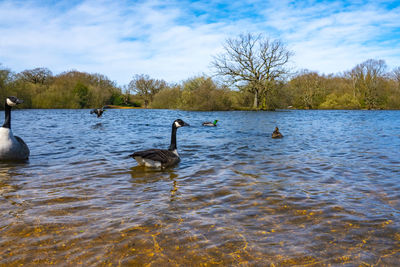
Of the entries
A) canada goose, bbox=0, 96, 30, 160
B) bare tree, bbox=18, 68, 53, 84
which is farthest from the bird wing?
bare tree, bbox=18, 68, 53, 84

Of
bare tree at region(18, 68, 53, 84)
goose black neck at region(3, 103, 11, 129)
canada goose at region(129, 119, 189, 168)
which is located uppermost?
bare tree at region(18, 68, 53, 84)

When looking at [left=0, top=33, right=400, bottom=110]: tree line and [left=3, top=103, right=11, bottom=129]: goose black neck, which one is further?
[left=0, top=33, right=400, bottom=110]: tree line

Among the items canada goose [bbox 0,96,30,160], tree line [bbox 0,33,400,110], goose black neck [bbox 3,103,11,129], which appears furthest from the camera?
tree line [bbox 0,33,400,110]

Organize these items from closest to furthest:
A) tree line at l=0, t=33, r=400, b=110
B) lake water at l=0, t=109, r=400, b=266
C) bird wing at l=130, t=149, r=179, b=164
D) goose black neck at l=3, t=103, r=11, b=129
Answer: lake water at l=0, t=109, r=400, b=266 < bird wing at l=130, t=149, r=179, b=164 < goose black neck at l=3, t=103, r=11, b=129 < tree line at l=0, t=33, r=400, b=110

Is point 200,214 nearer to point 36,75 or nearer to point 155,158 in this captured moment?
point 155,158

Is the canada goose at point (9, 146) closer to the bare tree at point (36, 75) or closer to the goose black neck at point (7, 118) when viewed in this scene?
the goose black neck at point (7, 118)

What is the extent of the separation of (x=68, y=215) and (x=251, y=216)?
2736 mm

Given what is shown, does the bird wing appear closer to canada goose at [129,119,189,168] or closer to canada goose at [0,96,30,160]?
canada goose at [129,119,189,168]

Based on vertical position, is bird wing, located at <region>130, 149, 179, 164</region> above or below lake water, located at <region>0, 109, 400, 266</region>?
above

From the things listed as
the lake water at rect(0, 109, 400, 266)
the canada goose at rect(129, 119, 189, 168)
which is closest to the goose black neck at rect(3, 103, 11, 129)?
the lake water at rect(0, 109, 400, 266)

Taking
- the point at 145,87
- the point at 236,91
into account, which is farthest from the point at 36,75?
the point at 236,91

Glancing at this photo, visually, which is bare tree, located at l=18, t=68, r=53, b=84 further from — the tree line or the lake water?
the lake water

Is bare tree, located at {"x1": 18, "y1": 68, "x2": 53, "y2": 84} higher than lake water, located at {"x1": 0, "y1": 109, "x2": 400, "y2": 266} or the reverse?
higher

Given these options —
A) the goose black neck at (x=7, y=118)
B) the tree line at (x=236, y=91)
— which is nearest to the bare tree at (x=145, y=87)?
the tree line at (x=236, y=91)
